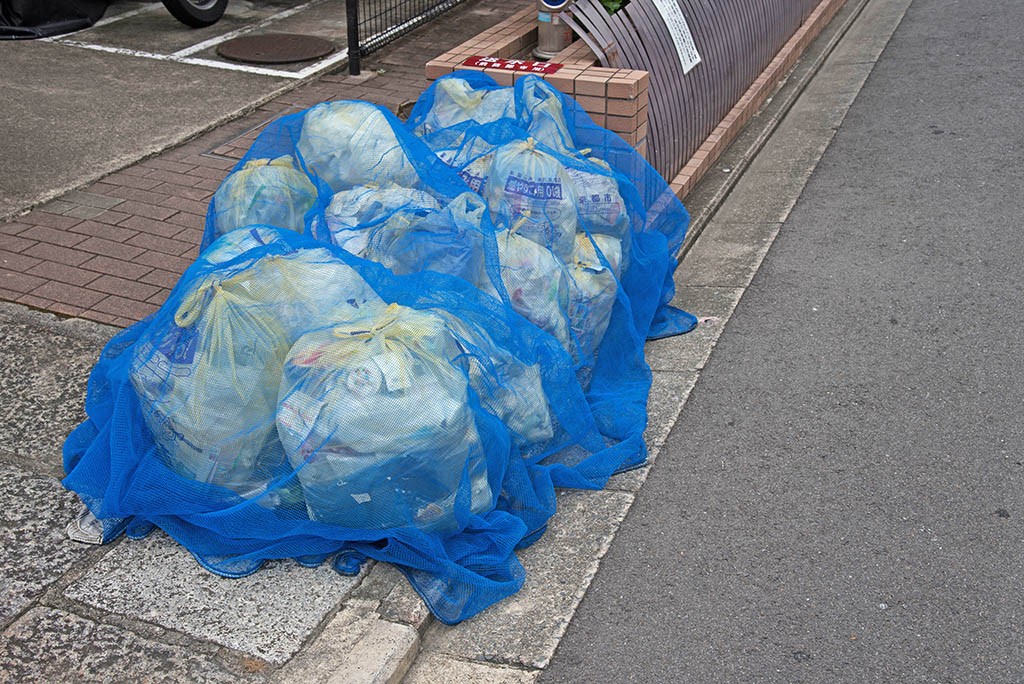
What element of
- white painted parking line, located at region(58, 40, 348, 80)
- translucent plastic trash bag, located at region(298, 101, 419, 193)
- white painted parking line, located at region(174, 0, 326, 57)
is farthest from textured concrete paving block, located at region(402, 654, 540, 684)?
white painted parking line, located at region(174, 0, 326, 57)

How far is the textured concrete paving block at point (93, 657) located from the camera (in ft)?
9.42

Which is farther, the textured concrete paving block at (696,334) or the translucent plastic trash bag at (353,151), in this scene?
the textured concrete paving block at (696,334)

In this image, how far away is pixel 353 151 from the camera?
14.2ft

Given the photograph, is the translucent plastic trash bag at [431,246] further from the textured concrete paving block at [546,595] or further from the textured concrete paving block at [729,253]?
the textured concrete paving block at [729,253]

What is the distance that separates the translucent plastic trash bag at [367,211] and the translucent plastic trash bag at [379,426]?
29.2 inches

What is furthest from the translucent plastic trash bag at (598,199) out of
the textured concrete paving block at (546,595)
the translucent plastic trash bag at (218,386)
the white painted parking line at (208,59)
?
the white painted parking line at (208,59)

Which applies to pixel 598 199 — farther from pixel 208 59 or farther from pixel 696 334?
pixel 208 59

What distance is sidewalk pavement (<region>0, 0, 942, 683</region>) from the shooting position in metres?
2.98

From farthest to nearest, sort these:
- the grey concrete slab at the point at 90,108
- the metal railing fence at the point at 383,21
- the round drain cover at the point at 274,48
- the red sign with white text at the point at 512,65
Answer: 1. the round drain cover at the point at 274,48
2. the metal railing fence at the point at 383,21
3. the grey concrete slab at the point at 90,108
4. the red sign with white text at the point at 512,65

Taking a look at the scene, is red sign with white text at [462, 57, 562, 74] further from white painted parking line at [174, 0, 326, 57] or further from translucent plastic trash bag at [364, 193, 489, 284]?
white painted parking line at [174, 0, 326, 57]

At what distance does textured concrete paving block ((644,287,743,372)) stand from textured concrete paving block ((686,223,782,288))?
121 millimetres

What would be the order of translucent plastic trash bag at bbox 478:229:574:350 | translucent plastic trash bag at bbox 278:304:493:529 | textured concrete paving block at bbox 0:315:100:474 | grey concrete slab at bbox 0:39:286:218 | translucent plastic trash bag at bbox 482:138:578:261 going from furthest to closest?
grey concrete slab at bbox 0:39:286:218 → translucent plastic trash bag at bbox 482:138:578:261 → translucent plastic trash bag at bbox 478:229:574:350 → textured concrete paving block at bbox 0:315:100:474 → translucent plastic trash bag at bbox 278:304:493:529

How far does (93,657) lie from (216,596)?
1.25ft

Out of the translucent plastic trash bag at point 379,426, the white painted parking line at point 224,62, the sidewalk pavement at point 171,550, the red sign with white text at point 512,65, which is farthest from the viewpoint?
the white painted parking line at point 224,62
